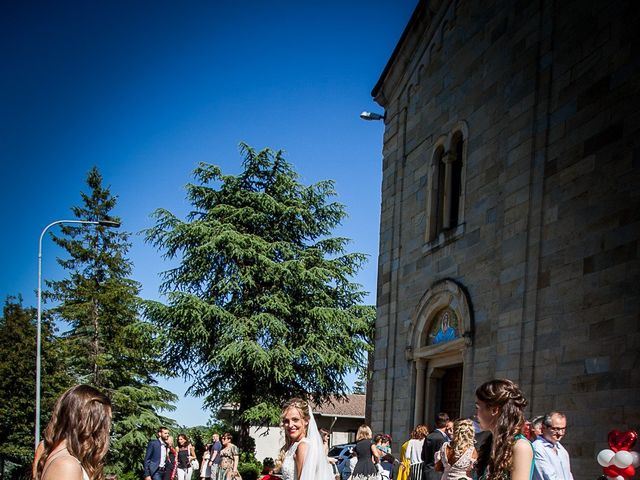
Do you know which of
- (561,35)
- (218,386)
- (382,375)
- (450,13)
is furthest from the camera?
(218,386)

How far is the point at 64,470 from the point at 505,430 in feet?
7.17

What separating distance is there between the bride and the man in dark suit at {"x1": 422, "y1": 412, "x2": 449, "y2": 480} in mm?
5893

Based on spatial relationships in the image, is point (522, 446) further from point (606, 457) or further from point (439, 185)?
point (439, 185)

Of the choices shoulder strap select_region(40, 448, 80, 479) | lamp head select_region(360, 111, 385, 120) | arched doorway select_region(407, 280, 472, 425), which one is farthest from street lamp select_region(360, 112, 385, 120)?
shoulder strap select_region(40, 448, 80, 479)

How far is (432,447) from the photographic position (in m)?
11.7

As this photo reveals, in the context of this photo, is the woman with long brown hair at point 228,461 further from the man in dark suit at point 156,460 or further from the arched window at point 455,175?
the arched window at point 455,175

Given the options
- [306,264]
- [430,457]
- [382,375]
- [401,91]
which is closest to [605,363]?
[430,457]

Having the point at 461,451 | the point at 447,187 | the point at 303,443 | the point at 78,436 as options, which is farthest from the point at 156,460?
the point at 78,436

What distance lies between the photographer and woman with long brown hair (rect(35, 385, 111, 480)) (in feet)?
11.3

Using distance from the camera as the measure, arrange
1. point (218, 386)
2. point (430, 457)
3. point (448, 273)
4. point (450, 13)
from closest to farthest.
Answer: point (430, 457)
point (448, 273)
point (450, 13)
point (218, 386)

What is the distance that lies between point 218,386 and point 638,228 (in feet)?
82.2

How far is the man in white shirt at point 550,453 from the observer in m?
6.66

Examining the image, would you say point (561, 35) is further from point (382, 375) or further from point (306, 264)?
point (306, 264)

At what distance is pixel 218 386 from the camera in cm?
3266
